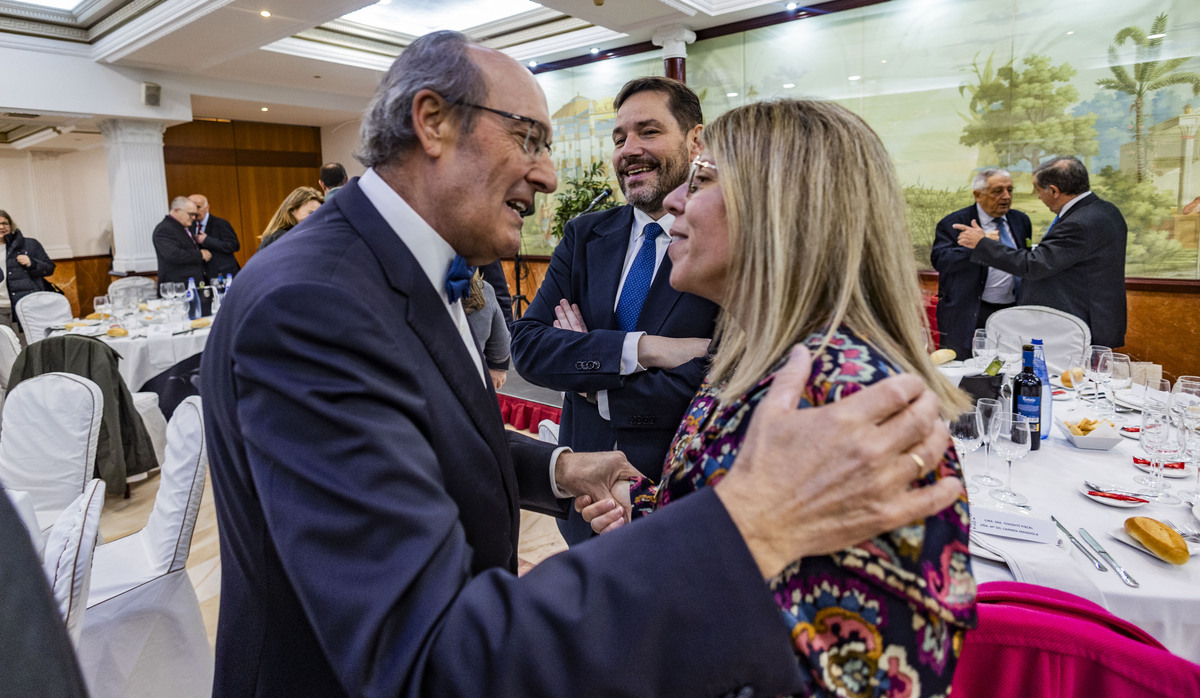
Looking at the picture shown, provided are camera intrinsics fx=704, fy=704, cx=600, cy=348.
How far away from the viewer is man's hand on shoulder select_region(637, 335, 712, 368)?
5.91ft

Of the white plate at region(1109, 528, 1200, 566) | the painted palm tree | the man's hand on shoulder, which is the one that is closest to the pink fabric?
the white plate at region(1109, 528, 1200, 566)

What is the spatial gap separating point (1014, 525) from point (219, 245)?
352 inches

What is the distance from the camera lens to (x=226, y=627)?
1012 mm

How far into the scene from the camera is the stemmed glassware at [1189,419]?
1.84 m

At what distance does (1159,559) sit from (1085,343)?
2.54m

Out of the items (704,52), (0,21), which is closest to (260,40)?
(0,21)

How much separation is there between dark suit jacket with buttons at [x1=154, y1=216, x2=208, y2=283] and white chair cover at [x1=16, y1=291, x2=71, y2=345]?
5.50 ft

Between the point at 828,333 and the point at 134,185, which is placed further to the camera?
the point at 134,185

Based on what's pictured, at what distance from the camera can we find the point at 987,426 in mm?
2068

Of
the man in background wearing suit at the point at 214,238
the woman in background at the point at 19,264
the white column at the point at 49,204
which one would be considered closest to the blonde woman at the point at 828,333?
the man in background wearing suit at the point at 214,238

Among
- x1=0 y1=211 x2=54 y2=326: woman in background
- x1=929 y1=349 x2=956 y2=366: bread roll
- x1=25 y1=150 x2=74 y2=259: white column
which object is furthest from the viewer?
x1=25 y1=150 x2=74 y2=259: white column

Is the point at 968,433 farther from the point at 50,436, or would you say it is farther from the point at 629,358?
the point at 50,436

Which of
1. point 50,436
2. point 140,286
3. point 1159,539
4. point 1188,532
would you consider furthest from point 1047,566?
point 140,286

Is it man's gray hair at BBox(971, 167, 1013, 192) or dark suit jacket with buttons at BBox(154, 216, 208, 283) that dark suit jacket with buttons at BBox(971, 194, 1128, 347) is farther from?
dark suit jacket with buttons at BBox(154, 216, 208, 283)
